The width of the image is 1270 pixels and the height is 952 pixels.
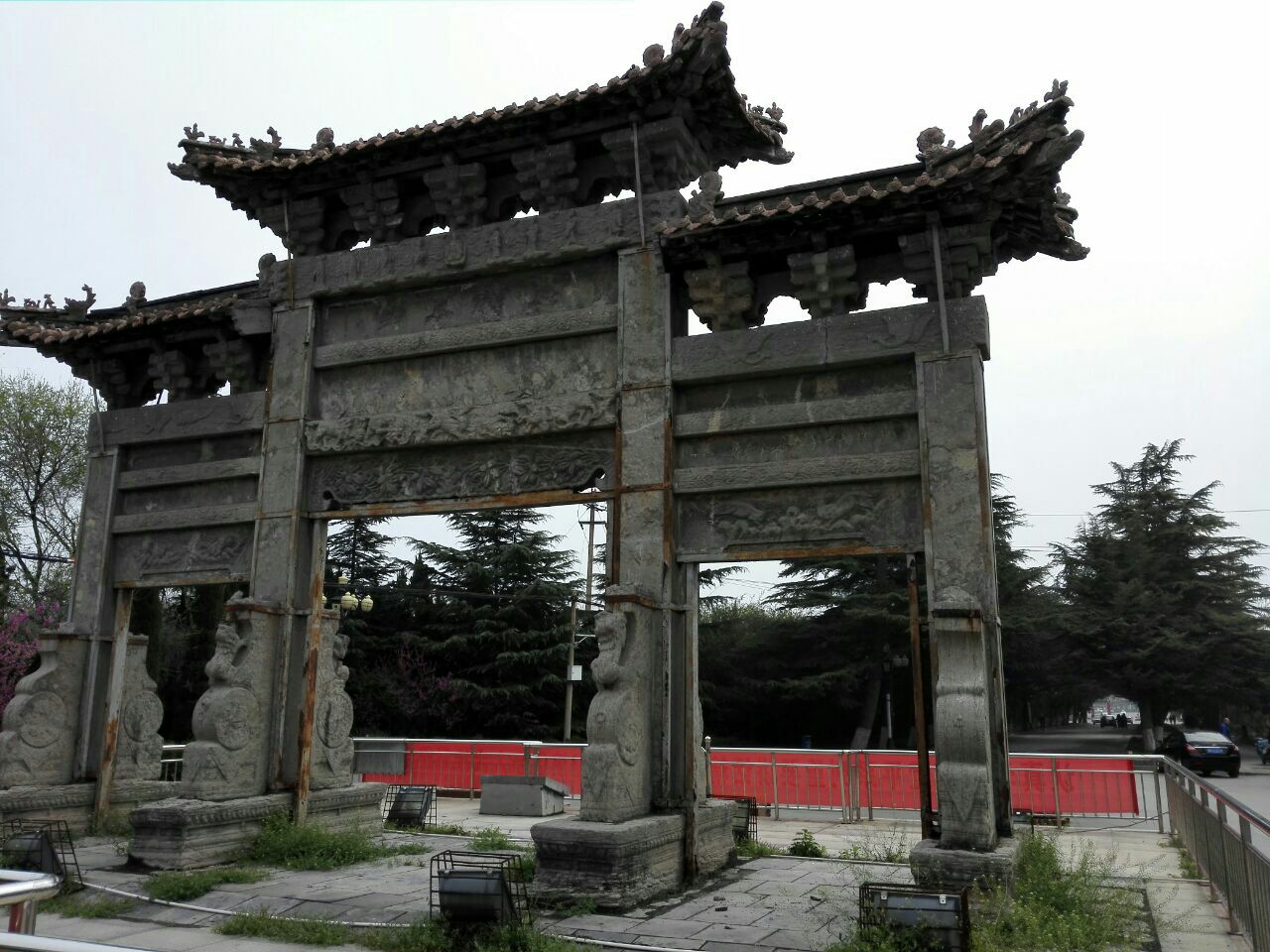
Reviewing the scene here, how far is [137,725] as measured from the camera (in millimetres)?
10898

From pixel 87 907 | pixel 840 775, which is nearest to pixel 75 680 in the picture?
pixel 87 907

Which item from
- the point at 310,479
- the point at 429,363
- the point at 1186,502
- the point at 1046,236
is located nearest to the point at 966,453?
the point at 1046,236

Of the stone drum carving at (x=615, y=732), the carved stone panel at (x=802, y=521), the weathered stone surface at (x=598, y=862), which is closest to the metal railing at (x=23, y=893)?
the weathered stone surface at (x=598, y=862)

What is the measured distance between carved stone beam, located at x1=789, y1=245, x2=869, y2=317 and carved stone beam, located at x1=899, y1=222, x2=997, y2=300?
1.45 feet

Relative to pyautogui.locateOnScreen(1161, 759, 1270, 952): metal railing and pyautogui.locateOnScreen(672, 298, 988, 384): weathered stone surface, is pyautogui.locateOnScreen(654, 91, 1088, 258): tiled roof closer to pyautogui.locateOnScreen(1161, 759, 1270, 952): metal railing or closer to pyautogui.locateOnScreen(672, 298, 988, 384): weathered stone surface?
pyautogui.locateOnScreen(672, 298, 988, 384): weathered stone surface

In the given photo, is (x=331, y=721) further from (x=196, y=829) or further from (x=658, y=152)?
(x=658, y=152)

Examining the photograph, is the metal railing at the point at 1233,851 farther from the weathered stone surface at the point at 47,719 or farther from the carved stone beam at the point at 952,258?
the weathered stone surface at the point at 47,719

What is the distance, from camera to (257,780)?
951 centimetres

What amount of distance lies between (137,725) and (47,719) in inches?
35.8

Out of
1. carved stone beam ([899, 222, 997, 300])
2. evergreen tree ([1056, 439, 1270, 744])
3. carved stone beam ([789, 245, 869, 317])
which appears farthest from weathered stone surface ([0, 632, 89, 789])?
evergreen tree ([1056, 439, 1270, 744])

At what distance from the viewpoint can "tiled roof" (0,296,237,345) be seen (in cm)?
1063

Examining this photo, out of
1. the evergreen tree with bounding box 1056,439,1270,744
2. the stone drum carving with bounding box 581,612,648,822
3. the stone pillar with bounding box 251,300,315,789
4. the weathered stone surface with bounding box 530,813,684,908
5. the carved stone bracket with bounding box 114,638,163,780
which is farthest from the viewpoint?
the evergreen tree with bounding box 1056,439,1270,744

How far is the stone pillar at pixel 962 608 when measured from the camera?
6.77 m

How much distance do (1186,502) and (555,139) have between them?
32.2m
